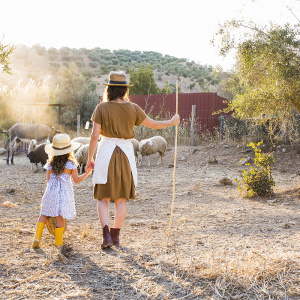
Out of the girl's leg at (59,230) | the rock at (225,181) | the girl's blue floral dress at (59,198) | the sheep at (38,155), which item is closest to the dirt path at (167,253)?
the girl's leg at (59,230)

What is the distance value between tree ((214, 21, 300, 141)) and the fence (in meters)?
9.41

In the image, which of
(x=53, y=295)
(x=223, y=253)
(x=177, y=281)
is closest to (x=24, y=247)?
(x=53, y=295)

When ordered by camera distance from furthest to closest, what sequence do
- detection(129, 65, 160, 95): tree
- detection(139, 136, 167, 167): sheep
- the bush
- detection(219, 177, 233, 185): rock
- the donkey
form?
detection(129, 65, 160, 95): tree < the donkey < detection(139, 136, 167, 167): sheep < detection(219, 177, 233, 185): rock < the bush

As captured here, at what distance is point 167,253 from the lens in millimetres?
4254

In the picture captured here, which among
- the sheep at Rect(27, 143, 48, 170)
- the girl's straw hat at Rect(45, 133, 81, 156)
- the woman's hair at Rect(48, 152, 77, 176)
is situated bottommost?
the sheep at Rect(27, 143, 48, 170)

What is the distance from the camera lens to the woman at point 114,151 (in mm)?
4355

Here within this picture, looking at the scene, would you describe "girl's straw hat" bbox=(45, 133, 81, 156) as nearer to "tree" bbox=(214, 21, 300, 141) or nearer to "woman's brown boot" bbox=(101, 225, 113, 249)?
"woman's brown boot" bbox=(101, 225, 113, 249)

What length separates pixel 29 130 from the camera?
15.0 m

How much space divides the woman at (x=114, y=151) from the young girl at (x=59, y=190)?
0.30 meters

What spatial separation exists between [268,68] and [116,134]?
618 cm

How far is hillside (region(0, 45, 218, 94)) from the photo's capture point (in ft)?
183

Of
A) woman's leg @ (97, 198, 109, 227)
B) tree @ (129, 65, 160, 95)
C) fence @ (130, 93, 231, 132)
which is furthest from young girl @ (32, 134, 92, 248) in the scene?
tree @ (129, 65, 160, 95)

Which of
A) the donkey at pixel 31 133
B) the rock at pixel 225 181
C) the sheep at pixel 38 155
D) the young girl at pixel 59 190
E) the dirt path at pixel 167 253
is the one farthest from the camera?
the donkey at pixel 31 133

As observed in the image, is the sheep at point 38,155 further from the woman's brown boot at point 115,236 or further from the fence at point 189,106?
the woman's brown boot at point 115,236
